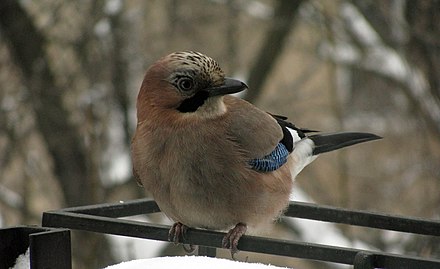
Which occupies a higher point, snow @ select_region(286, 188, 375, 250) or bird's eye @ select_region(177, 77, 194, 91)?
bird's eye @ select_region(177, 77, 194, 91)

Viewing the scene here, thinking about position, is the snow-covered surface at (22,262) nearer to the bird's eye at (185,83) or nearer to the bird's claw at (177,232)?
the bird's claw at (177,232)

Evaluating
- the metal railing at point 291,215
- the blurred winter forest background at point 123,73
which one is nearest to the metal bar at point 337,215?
the metal railing at point 291,215

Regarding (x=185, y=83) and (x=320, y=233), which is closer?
(x=185, y=83)

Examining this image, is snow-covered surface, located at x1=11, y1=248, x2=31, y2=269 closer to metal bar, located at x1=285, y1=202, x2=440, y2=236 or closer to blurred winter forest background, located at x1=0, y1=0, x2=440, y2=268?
metal bar, located at x1=285, y1=202, x2=440, y2=236

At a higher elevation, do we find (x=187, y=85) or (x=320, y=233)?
(x=187, y=85)

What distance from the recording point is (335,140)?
3980 millimetres

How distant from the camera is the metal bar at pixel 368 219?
2.87 meters

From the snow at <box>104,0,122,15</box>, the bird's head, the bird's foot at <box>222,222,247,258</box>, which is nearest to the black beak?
the bird's head

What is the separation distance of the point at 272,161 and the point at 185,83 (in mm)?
582

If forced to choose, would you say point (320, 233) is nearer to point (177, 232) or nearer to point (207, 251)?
point (207, 251)

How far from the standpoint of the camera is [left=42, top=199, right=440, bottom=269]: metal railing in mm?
2268

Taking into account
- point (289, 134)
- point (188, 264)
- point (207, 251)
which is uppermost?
point (289, 134)

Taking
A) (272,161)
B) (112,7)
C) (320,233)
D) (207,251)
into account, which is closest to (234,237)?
(207,251)

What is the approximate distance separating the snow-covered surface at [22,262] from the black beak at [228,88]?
3.13 feet
